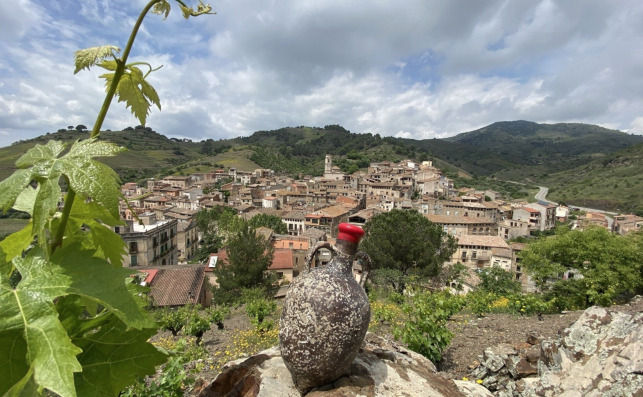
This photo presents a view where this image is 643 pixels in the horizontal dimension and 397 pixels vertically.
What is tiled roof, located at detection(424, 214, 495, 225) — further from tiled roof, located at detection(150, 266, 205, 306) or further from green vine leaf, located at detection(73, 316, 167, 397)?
green vine leaf, located at detection(73, 316, 167, 397)

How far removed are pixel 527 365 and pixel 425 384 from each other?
3909 mm

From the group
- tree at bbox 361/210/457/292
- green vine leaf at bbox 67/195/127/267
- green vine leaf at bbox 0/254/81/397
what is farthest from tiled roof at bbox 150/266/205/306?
green vine leaf at bbox 0/254/81/397

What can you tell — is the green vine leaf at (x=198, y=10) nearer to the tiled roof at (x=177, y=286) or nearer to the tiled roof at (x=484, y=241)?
the tiled roof at (x=177, y=286)

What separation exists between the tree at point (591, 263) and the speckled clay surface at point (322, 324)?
47.1 feet

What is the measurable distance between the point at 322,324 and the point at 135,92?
2838 millimetres

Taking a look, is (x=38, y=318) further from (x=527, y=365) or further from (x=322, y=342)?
(x=527, y=365)

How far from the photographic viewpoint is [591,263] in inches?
624

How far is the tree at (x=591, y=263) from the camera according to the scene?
1466 cm

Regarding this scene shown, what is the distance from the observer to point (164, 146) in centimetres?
15225

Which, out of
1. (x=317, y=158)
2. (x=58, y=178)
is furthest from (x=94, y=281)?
(x=317, y=158)

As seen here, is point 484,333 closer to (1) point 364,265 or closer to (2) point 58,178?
(1) point 364,265

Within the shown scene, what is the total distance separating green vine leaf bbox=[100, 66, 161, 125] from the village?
20.6m

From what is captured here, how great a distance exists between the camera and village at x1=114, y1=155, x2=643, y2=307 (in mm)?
28047

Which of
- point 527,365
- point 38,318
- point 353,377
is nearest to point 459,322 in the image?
point 527,365
